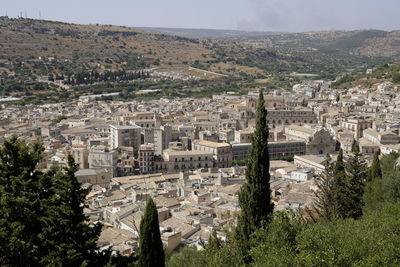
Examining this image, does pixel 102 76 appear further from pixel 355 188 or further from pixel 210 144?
pixel 355 188

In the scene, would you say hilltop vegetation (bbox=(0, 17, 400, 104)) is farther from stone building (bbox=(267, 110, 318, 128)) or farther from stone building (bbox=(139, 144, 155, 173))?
stone building (bbox=(139, 144, 155, 173))

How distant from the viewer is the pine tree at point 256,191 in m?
13.4

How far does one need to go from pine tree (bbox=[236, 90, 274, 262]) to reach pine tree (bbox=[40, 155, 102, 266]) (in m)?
4.18

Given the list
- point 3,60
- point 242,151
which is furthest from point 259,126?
point 3,60

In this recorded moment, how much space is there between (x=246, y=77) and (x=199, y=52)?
83.5 ft

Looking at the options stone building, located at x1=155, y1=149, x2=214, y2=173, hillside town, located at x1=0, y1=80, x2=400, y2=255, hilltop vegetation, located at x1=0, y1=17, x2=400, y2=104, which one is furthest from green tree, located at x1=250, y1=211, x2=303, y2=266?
hilltop vegetation, located at x1=0, y1=17, x2=400, y2=104

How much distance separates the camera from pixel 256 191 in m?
13.5

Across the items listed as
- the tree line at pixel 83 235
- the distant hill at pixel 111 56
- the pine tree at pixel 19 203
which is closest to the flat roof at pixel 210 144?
the tree line at pixel 83 235

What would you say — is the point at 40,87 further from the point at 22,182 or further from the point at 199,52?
the point at 22,182

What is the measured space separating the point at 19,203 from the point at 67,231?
102 cm

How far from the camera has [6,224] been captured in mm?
10047

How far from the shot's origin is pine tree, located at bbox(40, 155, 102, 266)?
9.95 meters

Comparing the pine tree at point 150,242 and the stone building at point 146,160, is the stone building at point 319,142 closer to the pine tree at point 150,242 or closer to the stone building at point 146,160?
the stone building at point 146,160

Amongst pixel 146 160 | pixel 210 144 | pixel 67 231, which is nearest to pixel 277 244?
pixel 67 231
